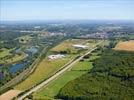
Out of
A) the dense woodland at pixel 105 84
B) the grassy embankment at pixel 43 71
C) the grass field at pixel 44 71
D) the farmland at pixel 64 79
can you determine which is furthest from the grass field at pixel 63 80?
the grassy embankment at pixel 43 71

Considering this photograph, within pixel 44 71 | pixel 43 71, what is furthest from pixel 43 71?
pixel 44 71

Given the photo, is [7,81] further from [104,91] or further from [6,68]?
[104,91]

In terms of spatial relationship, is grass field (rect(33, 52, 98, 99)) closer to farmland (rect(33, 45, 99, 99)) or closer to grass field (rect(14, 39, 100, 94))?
farmland (rect(33, 45, 99, 99))

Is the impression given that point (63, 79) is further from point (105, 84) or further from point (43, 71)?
point (105, 84)

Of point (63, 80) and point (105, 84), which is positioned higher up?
point (105, 84)

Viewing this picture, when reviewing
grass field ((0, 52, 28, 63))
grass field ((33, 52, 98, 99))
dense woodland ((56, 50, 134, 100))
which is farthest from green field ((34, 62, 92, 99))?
grass field ((0, 52, 28, 63))

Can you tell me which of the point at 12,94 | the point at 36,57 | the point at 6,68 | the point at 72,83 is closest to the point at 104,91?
the point at 72,83
